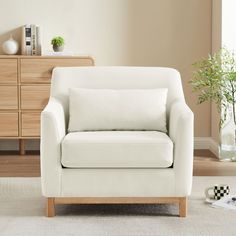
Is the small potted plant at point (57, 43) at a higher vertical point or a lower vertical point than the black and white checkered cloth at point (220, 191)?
higher

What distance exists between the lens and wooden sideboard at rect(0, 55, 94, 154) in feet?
20.3

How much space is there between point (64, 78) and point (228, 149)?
6.46 feet

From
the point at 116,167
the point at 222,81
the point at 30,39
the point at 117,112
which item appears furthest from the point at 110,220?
the point at 30,39

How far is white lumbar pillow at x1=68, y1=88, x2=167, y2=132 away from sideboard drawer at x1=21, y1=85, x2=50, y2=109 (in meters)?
1.77

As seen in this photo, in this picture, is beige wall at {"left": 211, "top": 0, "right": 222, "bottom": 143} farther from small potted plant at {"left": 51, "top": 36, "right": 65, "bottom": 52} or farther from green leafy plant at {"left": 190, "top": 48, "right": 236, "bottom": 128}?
small potted plant at {"left": 51, "top": 36, "right": 65, "bottom": 52}

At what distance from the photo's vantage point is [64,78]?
4.67 metres

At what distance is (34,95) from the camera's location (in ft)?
20.4

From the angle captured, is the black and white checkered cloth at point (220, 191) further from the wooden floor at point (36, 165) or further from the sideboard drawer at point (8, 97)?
the sideboard drawer at point (8, 97)

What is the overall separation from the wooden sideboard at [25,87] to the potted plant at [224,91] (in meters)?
1.10

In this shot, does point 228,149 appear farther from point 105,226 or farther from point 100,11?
point 105,226

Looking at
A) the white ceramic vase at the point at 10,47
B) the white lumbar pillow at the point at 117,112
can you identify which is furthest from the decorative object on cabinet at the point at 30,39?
the white lumbar pillow at the point at 117,112

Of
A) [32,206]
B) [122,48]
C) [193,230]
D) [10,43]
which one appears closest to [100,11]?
[122,48]

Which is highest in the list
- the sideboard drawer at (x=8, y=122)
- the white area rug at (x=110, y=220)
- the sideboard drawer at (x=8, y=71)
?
the sideboard drawer at (x=8, y=71)

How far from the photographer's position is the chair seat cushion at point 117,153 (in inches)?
155
